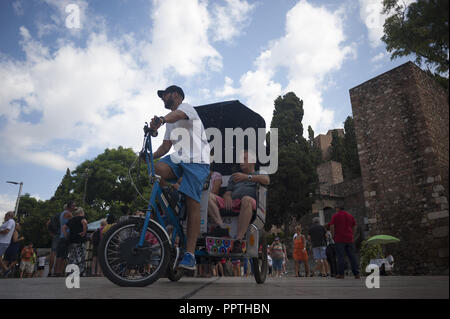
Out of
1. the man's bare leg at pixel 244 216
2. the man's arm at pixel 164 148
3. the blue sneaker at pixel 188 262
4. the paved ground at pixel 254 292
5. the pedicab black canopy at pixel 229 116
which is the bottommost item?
the paved ground at pixel 254 292

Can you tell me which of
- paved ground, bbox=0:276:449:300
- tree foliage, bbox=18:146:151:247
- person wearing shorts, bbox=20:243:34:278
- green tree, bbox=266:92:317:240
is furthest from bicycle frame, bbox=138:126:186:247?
tree foliage, bbox=18:146:151:247

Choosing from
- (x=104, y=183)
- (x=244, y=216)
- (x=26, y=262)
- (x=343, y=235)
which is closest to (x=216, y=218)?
(x=244, y=216)

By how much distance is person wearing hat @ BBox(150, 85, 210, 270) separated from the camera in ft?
9.92

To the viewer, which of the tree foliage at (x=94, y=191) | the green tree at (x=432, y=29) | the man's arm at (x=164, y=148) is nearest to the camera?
the green tree at (x=432, y=29)

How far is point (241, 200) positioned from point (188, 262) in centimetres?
123

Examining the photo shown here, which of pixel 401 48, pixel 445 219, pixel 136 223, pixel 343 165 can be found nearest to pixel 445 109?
pixel 445 219

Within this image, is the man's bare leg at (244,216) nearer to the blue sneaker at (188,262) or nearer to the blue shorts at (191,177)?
the blue shorts at (191,177)

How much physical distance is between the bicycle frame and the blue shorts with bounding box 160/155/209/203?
0.64ft

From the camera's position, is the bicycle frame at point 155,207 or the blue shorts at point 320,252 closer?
the bicycle frame at point 155,207

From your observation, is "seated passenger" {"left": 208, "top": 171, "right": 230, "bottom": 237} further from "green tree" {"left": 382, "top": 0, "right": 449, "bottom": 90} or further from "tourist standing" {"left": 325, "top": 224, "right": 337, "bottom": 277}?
"tourist standing" {"left": 325, "top": 224, "right": 337, "bottom": 277}

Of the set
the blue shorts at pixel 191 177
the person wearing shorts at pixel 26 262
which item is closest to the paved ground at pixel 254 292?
the blue shorts at pixel 191 177

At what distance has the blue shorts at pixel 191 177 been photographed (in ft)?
9.93

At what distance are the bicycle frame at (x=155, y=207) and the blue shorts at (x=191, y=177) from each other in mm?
194
